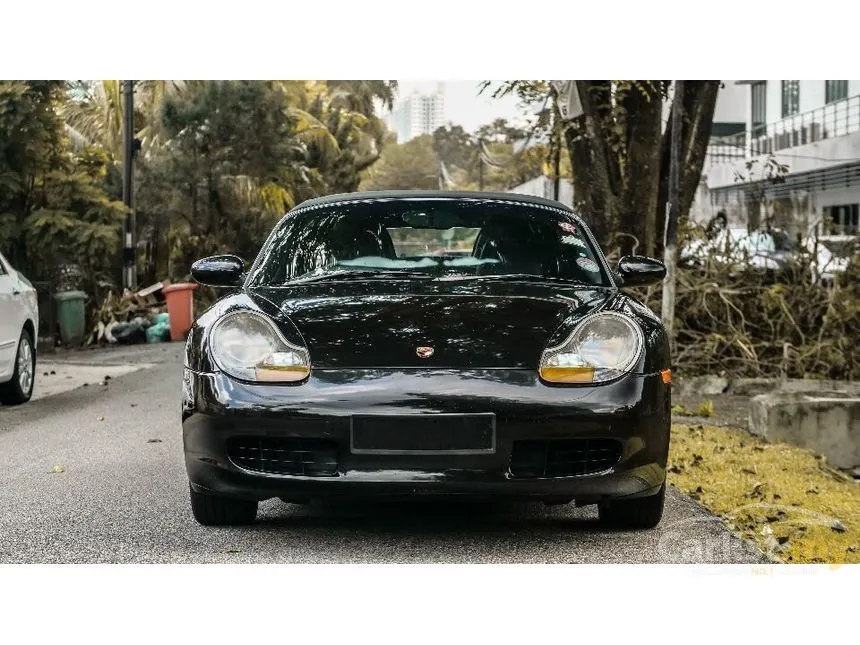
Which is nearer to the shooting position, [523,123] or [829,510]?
[829,510]

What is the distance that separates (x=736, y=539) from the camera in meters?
4.97

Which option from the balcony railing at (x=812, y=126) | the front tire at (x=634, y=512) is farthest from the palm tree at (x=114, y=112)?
the front tire at (x=634, y=512)

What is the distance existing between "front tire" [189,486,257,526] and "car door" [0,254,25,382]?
193 inches

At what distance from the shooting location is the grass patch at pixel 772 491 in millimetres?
5090

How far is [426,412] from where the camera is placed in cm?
442

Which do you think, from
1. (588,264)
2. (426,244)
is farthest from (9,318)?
(588,264)

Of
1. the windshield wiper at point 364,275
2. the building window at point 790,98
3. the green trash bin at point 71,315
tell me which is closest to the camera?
Result: the windshield wiper at point 364,275

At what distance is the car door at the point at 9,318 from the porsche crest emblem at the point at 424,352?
572 centimetres

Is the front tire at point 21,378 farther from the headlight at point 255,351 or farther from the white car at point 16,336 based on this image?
the headlight at point 255,351

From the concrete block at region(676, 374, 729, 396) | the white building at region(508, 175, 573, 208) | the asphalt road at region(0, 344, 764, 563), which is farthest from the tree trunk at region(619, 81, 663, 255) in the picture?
the white building at region(508, 175, 573, 208)

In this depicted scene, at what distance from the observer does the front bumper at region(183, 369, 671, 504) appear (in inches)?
174
